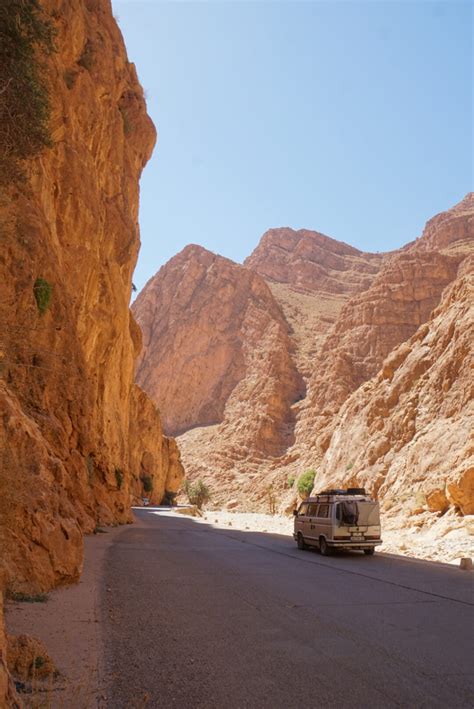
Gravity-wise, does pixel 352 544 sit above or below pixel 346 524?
below

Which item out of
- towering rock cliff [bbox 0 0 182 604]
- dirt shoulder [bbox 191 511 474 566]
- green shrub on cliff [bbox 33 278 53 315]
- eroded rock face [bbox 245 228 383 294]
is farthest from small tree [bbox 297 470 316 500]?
eroded rock face [bbox 245 228 383 294]

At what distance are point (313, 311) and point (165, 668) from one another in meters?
131

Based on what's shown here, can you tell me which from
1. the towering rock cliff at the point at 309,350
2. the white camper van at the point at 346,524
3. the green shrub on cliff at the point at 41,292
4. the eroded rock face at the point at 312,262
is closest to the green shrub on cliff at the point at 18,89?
the green shrub on cliff at the point at 41,292

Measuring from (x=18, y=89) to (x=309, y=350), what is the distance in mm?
110091

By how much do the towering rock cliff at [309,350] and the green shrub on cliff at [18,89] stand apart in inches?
1267

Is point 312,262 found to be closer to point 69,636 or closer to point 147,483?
point 147,483

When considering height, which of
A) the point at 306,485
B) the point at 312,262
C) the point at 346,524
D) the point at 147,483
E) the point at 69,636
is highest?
the point at 312,262

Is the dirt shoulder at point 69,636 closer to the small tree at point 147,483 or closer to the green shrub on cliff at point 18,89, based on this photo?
the green shrub on cliff at point 18,89

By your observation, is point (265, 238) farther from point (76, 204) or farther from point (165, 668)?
point (165, 668)

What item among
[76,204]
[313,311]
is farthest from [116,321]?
[313,311]

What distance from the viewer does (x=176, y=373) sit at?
12569 cm

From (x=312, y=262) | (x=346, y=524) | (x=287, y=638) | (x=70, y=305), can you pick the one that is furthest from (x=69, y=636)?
(x=312, y=262)

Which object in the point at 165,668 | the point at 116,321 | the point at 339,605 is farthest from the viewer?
the point at 116,321

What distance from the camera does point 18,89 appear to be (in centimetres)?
816
